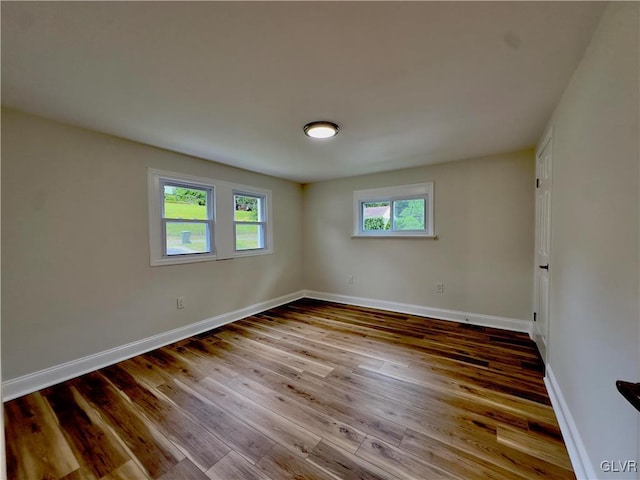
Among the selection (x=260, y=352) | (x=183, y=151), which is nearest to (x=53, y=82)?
(x=183, y=151)

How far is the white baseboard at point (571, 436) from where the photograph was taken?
1.28 metres

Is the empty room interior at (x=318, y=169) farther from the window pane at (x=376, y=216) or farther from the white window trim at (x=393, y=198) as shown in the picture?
the window pane at (x=376, y=216)

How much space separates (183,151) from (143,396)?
2.47 metres

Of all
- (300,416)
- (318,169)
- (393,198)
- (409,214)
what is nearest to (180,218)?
(318,169)

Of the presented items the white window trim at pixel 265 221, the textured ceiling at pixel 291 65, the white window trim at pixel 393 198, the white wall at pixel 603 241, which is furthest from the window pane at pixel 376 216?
the white wall at pixel 603 241

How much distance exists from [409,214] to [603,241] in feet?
9.30

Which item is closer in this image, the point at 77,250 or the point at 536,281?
the point at 77,250

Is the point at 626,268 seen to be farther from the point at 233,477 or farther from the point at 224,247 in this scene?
the point at 224,247

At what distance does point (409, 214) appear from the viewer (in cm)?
399

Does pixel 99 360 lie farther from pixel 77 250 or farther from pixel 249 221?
pixel 249 221

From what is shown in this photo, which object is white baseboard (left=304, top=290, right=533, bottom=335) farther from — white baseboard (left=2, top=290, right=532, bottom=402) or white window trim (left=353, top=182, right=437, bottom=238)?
white window trim (left=353, top=182, right=437, bottom=238)

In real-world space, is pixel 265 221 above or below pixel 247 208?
below

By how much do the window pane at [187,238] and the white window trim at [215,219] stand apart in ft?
0.25

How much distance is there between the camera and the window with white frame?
12.9 ft
